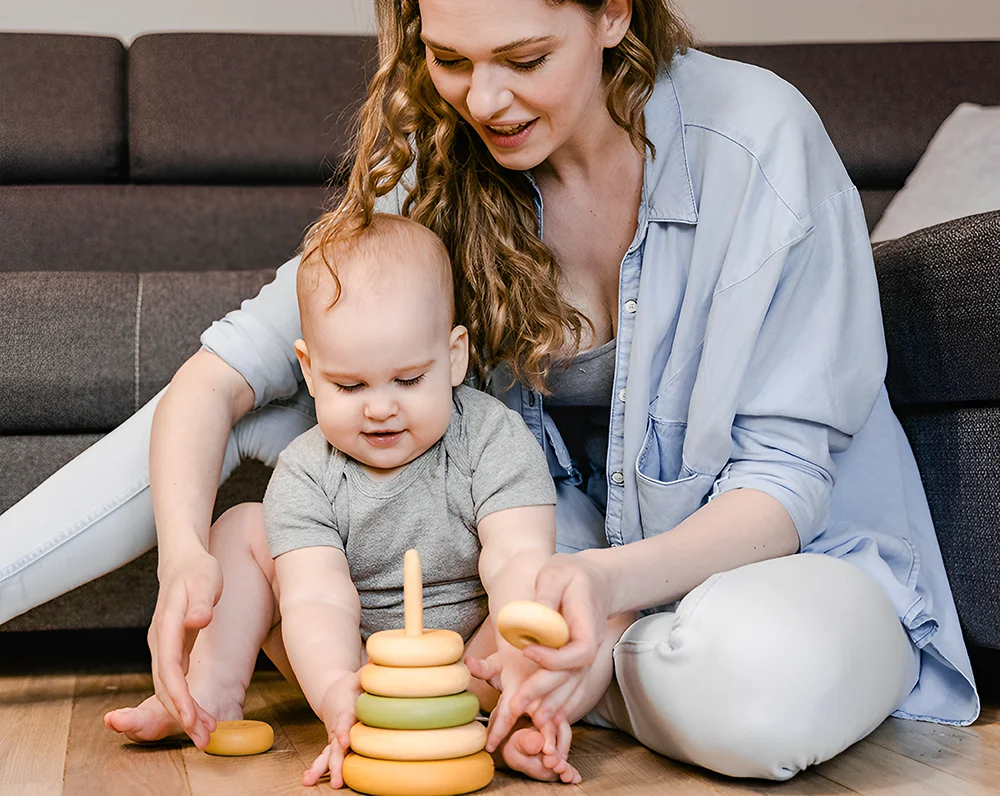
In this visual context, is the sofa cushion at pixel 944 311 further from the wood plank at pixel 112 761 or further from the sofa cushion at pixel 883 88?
the sofa cushion at pixel 883 88

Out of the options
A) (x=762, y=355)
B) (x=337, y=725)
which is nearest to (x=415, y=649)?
(x=337, y=725)

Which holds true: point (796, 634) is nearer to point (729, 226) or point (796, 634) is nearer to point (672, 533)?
point (672, 533)

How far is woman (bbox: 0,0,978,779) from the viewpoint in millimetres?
970

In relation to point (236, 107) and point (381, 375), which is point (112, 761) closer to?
point (381, 375)

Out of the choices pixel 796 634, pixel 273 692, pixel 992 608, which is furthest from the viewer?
pixel 273 692

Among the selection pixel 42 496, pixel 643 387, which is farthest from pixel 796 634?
pixel 42 496

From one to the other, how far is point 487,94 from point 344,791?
23.5 inches

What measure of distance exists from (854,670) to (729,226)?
428 millimetres

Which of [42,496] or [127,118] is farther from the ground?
[127,118]

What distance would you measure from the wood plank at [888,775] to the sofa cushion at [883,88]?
5.02 feet

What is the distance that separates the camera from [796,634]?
3.10 ft

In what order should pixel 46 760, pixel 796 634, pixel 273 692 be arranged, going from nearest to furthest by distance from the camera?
pixel 796 634, pixel 46 760, pixel 273 692

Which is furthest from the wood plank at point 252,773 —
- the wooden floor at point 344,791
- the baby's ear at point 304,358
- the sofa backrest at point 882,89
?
the sofa backrest at point 882,89

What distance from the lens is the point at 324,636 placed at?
1.04 meters
